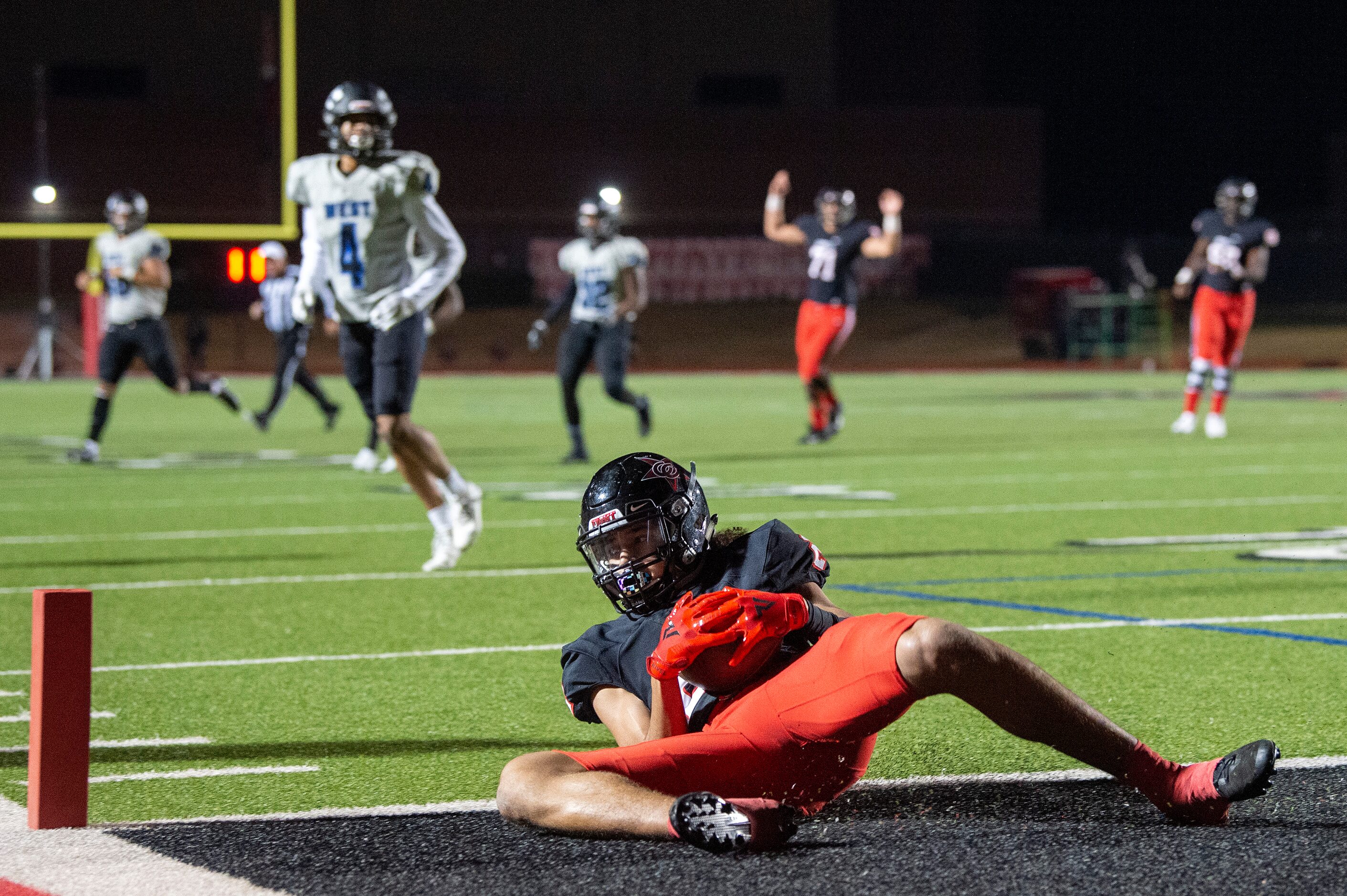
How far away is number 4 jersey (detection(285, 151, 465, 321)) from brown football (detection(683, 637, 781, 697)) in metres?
5.58

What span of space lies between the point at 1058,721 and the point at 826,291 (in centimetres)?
1394

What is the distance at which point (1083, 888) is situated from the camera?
384 cm

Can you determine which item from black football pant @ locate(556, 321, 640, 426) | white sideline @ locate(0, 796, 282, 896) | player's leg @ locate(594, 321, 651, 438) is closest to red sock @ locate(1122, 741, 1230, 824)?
white sideline @ locate(0, 796, 282, 896)

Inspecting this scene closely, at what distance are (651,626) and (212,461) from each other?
12.1m

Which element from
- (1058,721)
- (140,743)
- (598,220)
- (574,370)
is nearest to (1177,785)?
(1058,721)

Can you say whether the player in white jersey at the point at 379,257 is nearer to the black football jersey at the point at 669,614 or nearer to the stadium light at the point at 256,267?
the black football jersey at the point at 669,614

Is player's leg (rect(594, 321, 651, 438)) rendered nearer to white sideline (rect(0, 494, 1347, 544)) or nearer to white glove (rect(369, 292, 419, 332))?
white sideline (rect(0, 494, 1347, 544))

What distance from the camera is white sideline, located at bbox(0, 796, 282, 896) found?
388cm

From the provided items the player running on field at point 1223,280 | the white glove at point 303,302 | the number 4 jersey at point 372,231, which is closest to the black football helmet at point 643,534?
the number 4 jersey at point 372,231

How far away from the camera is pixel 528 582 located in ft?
29.0

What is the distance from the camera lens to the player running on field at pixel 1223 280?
17594 mm

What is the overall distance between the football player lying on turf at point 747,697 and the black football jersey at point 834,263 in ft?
44.3

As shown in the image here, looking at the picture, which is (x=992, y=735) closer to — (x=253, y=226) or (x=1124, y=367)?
(x=253, y=226)

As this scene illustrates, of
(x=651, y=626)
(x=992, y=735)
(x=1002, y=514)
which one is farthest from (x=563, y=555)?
(x=651, y=626)
